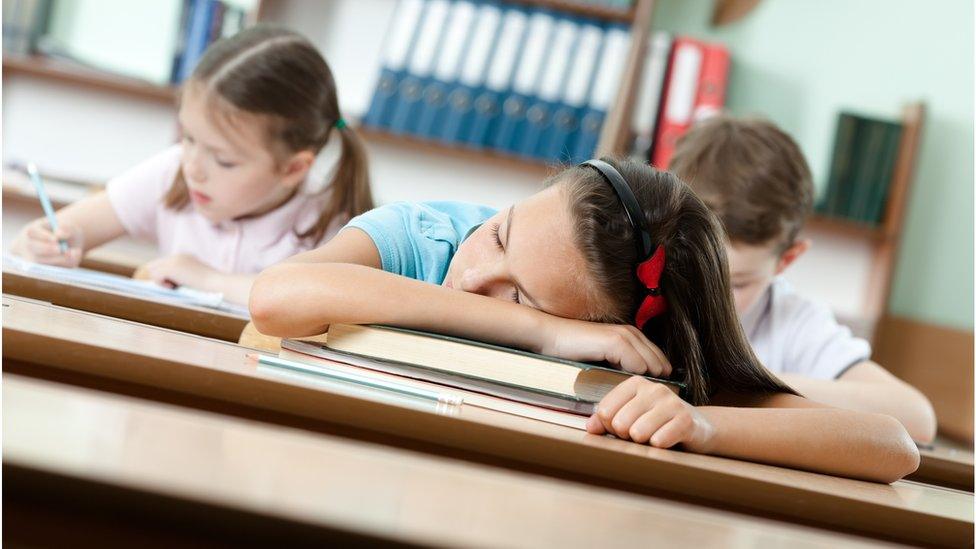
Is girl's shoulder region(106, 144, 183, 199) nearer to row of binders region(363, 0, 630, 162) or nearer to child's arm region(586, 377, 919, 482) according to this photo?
row of binders region(363, 0, 630, 162)

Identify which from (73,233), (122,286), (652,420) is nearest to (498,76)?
(73,233)

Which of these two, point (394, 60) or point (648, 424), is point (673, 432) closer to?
point (648, 424)

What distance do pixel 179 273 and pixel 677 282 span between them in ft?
3.14

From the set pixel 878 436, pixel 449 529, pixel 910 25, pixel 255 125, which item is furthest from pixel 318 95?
Answer: pixel 910 25

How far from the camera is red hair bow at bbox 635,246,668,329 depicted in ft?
3.32

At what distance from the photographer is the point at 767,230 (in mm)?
1712

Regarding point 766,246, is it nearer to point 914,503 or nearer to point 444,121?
point 914,503

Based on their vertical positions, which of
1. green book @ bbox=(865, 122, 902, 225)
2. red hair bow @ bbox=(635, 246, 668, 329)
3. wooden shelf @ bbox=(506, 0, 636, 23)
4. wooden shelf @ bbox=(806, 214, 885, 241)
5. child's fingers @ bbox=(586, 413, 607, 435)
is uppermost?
wooden shelf @ bbox=(506, 0, 636, 23)

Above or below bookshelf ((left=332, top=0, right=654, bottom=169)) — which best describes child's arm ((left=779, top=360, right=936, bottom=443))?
below

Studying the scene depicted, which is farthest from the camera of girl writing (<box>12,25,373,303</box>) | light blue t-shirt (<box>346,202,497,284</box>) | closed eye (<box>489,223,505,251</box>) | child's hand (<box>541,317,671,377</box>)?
girl writing (<box>12,25,373,303</box>)

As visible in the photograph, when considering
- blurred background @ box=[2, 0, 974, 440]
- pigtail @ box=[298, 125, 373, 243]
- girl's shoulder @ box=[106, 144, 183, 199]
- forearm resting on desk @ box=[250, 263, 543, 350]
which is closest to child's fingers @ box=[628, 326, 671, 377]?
forearm resting on desk @ box=[250, 263, 543, 350]

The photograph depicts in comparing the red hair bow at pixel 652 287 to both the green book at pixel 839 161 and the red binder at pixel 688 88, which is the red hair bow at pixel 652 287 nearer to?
the red binder at pixel 688 88

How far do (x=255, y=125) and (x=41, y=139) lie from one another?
1752 mm

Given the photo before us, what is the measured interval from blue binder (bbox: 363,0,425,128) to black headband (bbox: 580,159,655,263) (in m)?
1.96
